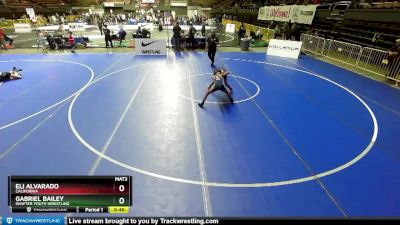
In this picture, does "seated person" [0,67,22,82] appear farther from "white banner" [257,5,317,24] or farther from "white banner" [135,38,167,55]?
"white banner" [257,5,317,24]

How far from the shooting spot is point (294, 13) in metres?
26.3

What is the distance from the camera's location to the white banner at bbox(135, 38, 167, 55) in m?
19.0

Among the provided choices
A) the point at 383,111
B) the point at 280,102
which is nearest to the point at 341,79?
the point at 383,111

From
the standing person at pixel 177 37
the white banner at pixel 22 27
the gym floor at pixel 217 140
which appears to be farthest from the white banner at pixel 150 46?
the white banner at pixel 22 27

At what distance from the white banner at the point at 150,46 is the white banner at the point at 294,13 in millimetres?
13484

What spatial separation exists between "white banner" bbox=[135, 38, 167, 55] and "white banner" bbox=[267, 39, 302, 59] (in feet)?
27.0

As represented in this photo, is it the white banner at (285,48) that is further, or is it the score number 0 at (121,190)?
the white banner at (285,48)

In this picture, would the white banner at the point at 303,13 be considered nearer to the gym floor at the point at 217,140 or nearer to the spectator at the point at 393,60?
the spectator at the point at 393,60

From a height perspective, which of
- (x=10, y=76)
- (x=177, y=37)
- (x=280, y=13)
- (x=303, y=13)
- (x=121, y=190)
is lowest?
(x=10, y=76)

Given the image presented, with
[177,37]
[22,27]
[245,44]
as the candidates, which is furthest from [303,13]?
[22,27]

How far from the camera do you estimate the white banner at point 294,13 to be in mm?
24509

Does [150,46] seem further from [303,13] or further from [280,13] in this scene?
[280,13]

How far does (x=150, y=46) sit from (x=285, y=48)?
33.2 ft

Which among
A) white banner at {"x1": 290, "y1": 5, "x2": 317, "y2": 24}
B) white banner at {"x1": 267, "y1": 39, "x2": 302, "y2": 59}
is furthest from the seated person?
white banner at {"x1": 290, "y1": 5, "x2": 317, "y2": 24}
